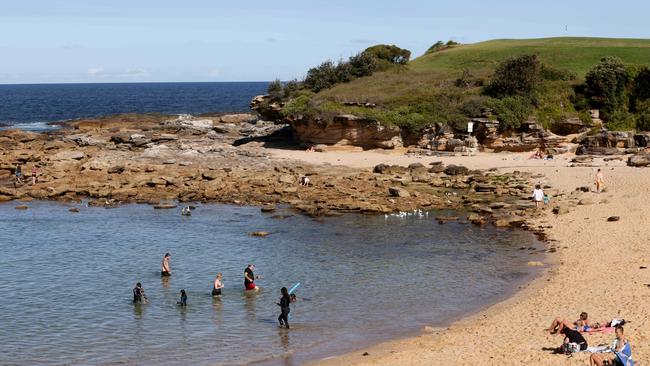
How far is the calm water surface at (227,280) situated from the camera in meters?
19.8

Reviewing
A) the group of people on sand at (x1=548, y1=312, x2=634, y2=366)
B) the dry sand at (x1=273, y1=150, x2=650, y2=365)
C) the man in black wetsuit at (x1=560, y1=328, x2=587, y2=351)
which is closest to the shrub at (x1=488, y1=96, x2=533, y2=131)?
the dry sand at (x1=273, y1=150, x2=650, y2=365)

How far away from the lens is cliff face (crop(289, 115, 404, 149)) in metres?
52.2

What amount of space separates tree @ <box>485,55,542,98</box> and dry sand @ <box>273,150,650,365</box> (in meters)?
17.9

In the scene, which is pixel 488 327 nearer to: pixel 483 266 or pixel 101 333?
pixel 483 266

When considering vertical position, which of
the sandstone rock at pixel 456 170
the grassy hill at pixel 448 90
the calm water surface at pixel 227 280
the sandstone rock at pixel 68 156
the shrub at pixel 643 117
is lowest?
the calm water surface at pixel 227 280

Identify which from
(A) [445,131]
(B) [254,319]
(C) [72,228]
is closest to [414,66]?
(A) [445,131]

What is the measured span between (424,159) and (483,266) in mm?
21602

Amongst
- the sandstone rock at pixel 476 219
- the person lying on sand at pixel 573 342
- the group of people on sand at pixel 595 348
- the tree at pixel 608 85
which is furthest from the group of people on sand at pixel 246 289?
the tree at pixel 608 85

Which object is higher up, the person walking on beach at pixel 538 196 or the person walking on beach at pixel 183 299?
the person walking on beach at pixel 538 196

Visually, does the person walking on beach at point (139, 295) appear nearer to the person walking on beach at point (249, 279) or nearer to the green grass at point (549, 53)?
the person walking on beach at point (249, 279)

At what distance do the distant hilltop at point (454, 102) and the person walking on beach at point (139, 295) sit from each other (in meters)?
30.4

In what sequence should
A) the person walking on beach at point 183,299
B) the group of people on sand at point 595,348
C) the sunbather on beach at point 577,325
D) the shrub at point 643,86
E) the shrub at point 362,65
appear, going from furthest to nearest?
1. the shrub at point 362,65
2. the shrub at point 643,86
3. the person walking on beach at point 183,299
4. the sunbather on beach at point 577,325
5. the group of people on sand at point 595,348

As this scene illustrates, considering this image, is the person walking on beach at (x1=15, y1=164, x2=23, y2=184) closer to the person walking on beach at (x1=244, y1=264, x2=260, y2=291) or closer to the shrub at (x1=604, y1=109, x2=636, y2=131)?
the person walking on beach at (x1=244, y1=264, x2=260, y2=291)

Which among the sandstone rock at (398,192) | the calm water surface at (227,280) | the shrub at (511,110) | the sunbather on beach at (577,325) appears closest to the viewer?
the sunbather on beach at (577,325)
